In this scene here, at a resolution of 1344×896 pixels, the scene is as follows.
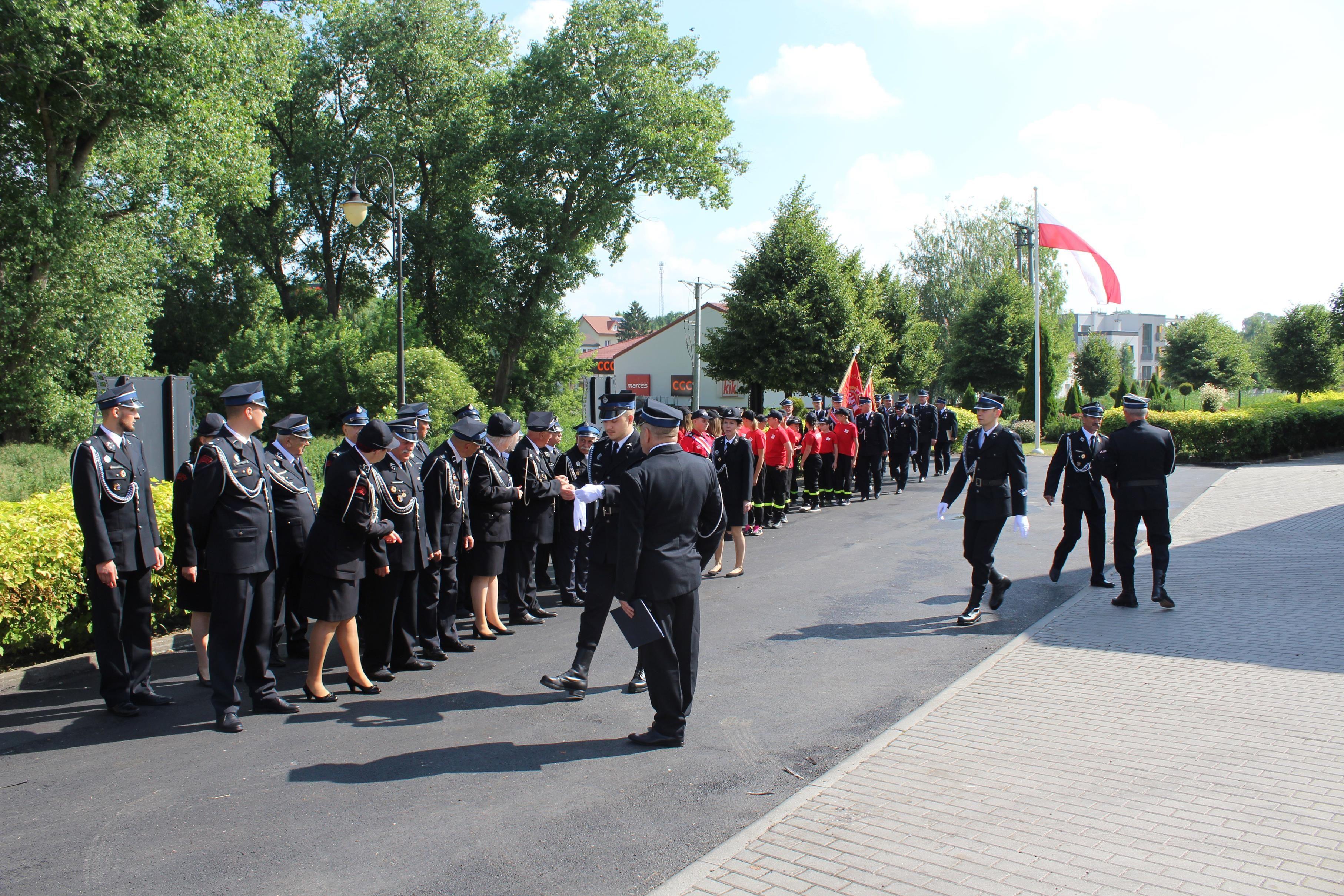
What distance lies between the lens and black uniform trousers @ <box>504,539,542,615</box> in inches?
326

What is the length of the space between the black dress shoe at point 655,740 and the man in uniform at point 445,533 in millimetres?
2449

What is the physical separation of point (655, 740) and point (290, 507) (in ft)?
9.98

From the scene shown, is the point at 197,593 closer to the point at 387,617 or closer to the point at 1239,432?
→ the point at 387,617

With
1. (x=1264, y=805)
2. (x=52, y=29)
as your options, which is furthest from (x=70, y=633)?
(x=52, y=29)

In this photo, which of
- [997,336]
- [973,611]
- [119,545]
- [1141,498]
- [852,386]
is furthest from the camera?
[997,336]

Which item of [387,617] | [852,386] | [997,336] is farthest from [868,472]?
[997,336]

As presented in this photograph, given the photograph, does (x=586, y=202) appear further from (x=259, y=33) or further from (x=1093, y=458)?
(x=1093, y=458)

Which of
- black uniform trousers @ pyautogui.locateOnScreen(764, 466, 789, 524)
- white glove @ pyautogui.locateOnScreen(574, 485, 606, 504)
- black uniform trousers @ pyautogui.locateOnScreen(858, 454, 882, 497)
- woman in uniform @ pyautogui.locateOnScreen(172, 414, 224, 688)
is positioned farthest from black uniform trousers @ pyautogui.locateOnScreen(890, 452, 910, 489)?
woman in uniform @ pyautogui.locateOnScreen(172, 414, 224, 688)

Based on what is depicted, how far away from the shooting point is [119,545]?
5750 mm

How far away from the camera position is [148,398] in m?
8.15

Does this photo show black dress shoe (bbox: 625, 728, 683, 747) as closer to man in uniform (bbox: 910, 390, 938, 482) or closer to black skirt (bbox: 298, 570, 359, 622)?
black skirt (bbox: 298, 570, 359, 622)

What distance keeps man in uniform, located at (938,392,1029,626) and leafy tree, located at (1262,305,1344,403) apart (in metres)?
36.0

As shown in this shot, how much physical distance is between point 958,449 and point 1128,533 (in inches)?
804

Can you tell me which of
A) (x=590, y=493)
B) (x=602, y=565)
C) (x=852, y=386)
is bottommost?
(x=602, y=565)
